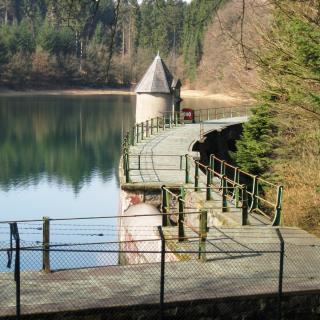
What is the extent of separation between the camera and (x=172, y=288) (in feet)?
30.7

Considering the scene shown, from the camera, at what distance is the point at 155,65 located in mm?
41094

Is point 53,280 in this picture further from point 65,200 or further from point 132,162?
point 65,200

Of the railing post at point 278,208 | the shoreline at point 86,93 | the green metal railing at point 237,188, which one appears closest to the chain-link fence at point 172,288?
the railing post at point 278,208

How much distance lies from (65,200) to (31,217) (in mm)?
4277

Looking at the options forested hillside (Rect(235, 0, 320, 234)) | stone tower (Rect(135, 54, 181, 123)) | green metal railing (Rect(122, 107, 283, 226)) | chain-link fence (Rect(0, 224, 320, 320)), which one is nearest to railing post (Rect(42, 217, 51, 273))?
chain-link fence (Rect(0, 224, 320, 320))

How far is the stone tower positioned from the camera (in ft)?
132

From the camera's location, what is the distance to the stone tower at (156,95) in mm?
40125

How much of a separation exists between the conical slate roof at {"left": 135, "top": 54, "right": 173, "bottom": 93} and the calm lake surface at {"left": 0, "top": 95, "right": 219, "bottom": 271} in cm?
587

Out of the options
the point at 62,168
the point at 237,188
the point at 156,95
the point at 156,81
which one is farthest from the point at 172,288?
the point at 156,81

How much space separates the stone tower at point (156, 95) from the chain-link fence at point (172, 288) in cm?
2945

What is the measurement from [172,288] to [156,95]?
103 feet

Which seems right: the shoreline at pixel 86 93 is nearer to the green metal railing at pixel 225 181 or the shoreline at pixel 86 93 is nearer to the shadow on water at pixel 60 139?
the shadow on water at pixel 60 139

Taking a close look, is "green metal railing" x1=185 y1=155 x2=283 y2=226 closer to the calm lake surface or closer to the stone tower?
the calm lake surface

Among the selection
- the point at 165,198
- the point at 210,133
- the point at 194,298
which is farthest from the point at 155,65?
the point at 194,298
